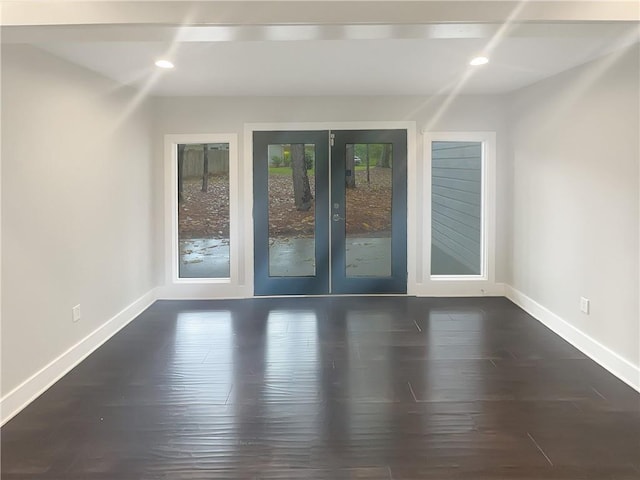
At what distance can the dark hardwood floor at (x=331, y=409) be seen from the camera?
7.43 feet

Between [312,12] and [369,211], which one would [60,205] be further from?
[369,211]

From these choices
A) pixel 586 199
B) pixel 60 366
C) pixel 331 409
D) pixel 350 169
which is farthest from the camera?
pixel 350 169

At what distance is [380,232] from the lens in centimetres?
555

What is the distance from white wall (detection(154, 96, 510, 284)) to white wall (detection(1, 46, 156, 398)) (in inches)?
24.3

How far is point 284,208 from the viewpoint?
5.50 m

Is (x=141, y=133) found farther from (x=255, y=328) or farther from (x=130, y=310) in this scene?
(x=255, y=328)

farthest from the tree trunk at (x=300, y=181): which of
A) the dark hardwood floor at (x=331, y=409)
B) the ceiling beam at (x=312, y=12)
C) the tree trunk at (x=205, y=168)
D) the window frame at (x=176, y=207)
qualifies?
the ceiling beam at (x=312, y=12)

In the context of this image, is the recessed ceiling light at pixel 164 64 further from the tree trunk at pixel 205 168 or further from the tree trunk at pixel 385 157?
the tree trunk at pixel 385 157

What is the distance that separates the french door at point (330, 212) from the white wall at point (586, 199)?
1412 millimetres

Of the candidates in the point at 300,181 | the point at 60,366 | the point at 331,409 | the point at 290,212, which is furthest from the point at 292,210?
the point at 331,409

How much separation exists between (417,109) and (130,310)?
12.4ft

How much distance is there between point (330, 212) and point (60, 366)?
3.16 m

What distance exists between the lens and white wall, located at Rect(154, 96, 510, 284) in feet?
17.5

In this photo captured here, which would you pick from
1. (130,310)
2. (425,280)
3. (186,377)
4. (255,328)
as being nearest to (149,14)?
(186,377)
